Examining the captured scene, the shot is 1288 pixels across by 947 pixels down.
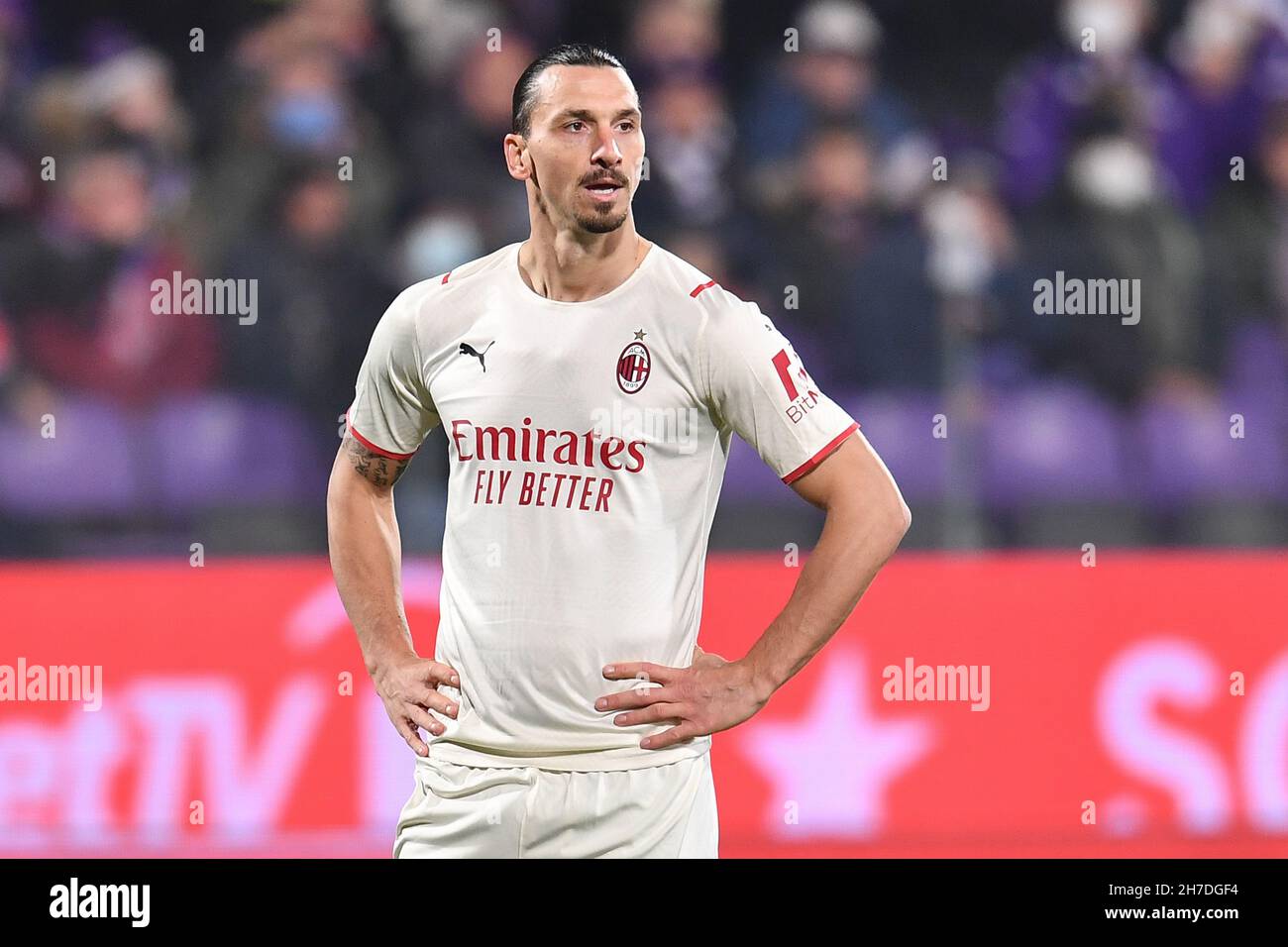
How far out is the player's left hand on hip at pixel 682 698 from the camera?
9.95 feet

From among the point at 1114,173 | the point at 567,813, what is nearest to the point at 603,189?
the point at 567,813

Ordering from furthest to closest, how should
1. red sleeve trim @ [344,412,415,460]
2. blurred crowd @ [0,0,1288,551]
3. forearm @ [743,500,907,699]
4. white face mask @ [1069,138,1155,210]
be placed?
white face mask @ [1069,138,1155,210]
blurred crowd @ [0,0,1288,551]
red sleeve trim @ [344,412,415,460]
forearm @ [743,500,907,699]

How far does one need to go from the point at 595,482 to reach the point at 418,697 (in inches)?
21.5

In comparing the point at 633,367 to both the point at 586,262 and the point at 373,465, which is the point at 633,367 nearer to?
the point at 586,262

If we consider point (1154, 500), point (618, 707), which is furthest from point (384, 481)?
point (1154, 500)

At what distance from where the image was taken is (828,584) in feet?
9.96

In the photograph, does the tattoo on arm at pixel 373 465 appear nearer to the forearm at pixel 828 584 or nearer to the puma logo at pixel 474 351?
the puma logo at pixel 474 351

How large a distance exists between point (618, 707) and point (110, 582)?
3.09 m

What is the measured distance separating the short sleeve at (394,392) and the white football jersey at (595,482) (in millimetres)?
207

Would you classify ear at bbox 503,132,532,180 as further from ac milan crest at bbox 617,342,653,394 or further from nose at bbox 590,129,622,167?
ac milan crest at bbox 617,342,653,394

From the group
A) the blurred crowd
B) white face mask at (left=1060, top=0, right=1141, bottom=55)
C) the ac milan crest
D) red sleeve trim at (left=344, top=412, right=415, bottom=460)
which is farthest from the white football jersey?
white face mask at (left=1060, top=0, right=1141, bottom=55)

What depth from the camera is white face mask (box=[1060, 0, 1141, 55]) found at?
698cm

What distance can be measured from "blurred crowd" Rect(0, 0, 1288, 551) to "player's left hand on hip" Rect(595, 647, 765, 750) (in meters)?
3.37
